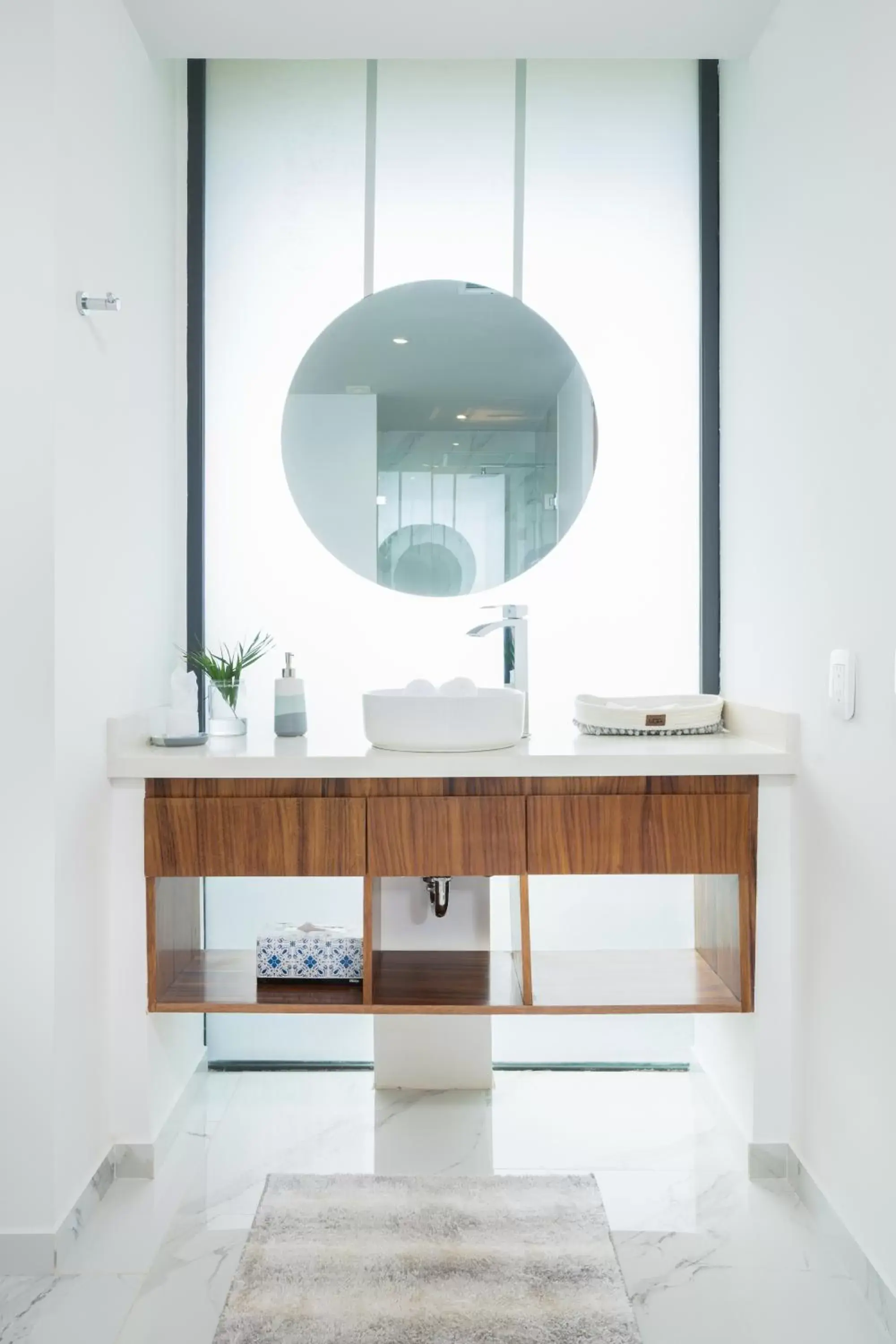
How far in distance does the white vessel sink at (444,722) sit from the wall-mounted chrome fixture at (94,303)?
35.7 inches

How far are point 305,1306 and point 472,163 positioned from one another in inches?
101

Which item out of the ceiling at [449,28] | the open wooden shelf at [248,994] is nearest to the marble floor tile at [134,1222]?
the open wooden shelf at [248,994]

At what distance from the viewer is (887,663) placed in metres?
1.59

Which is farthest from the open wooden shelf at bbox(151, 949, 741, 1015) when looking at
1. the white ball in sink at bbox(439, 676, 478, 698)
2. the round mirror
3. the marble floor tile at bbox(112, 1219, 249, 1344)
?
the round mirror

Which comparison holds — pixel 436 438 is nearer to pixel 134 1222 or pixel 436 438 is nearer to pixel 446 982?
pixel 446 982

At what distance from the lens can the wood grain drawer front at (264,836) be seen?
2.02 m

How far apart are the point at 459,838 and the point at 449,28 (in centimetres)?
179

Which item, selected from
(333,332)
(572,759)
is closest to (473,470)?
(333,332)

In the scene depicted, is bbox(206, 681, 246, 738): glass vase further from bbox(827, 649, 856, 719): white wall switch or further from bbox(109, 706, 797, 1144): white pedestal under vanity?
bbox(827, 649, 856, 719): white wall switch

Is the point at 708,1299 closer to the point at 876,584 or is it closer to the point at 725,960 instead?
the point at 725,960

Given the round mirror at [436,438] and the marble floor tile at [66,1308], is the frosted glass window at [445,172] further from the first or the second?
the marble floor tile at [66,1308]

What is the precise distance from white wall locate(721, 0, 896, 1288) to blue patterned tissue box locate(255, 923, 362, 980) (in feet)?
3.06

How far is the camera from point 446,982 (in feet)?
7.12

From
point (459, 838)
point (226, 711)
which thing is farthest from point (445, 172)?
point (459, 838)
